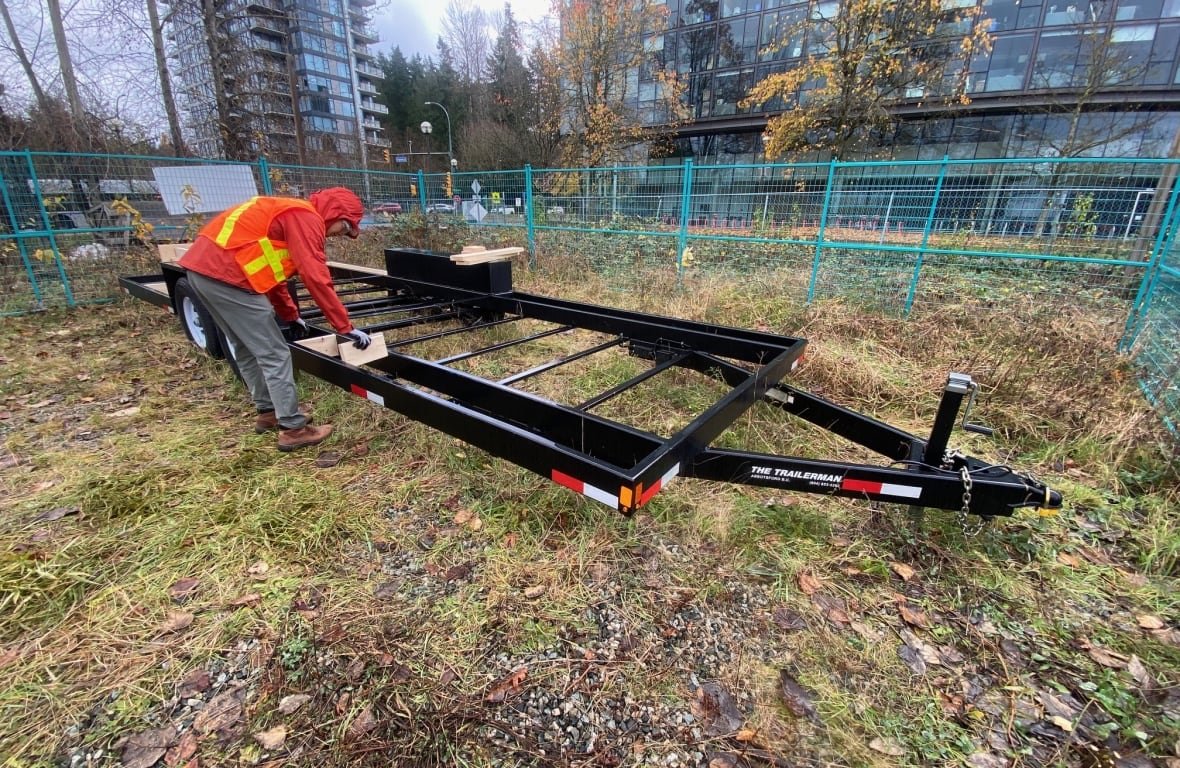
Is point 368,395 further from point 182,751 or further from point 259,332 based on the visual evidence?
point 182,751

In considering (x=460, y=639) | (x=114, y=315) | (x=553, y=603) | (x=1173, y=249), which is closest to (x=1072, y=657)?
(x=553, y=603)

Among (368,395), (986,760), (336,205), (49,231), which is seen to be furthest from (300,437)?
(49,231)

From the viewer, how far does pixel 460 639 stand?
1920 millimetres

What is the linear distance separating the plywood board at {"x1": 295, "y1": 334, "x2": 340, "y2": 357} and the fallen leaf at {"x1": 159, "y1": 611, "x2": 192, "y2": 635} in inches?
56.0

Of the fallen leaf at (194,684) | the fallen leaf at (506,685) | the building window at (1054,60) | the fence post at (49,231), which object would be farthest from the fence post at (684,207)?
the building window at (1054,60)

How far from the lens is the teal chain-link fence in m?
5.34

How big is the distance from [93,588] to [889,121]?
16733mm

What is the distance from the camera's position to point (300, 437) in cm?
325

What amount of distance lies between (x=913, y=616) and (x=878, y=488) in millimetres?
559

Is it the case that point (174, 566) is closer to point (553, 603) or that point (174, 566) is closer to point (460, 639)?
point (460, 639)

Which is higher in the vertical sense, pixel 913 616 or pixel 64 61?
pixel 64 61

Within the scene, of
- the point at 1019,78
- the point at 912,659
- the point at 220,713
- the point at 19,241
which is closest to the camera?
the point at 220,713

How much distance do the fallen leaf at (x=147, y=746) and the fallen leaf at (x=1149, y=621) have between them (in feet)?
12.1

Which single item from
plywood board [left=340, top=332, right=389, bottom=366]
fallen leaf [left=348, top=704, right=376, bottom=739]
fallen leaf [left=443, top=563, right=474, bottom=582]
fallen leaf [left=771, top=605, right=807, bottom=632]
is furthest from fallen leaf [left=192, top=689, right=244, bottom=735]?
fallen leaf [left=771, top=605, right=807, bottom=632]
